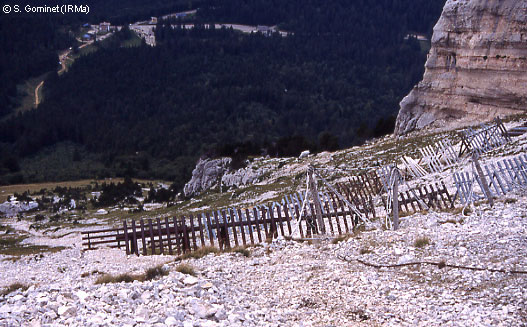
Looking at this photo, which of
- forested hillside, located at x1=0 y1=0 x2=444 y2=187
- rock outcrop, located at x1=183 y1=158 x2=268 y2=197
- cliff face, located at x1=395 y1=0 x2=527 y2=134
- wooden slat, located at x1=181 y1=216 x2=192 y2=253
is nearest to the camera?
wooden slat, located at x1=181 y1=216 x2=192 y2=253

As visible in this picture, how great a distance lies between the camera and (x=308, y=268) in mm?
12773

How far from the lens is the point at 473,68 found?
4328cm

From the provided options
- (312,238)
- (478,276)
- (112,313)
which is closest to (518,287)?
(478,276)

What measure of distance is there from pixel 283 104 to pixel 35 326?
16351cm

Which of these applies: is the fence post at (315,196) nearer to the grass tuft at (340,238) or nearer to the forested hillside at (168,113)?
the grass tuft at (340,238)

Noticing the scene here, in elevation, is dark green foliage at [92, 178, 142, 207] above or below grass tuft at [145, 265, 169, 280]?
below

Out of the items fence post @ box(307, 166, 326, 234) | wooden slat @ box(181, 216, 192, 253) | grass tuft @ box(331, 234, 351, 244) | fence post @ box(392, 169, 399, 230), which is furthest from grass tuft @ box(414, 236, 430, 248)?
wooden slat @ box(181, 216, 192, 253)

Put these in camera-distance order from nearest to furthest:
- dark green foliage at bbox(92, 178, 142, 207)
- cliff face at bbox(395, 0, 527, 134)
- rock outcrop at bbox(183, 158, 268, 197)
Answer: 1. cliff face at bbox(395, 0, 527, 134)
2. rock outcrop at bbox(183, 158, 268, 197)
3. dark green foliage at bbox(92, 178, 142, 207)

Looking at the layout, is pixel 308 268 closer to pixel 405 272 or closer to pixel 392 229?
pixel 405 272

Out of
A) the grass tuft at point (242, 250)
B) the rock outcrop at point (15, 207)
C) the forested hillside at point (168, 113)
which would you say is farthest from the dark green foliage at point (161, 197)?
the grass tuft at point (242, 250)

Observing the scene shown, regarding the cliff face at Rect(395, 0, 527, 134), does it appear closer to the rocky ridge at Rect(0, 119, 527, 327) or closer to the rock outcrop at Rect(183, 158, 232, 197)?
the rock outcrop at Rect(183, 158, 232, 197)

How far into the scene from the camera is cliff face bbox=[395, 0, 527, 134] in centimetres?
3975

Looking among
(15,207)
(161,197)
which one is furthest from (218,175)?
(15,207)

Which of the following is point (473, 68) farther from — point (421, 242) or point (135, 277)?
point (135, 277)
